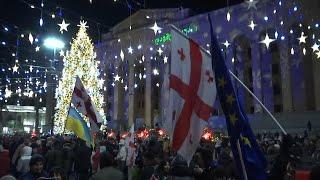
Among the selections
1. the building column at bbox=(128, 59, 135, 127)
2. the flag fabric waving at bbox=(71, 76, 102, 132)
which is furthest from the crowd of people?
the building column at bbox=(128, 59, 135, 127)

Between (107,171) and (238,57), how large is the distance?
134ft

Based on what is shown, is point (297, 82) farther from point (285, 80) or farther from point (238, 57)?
point (238, 57)

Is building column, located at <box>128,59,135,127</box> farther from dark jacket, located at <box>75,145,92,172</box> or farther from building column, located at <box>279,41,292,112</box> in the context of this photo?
dark jacket, located at <box>75,145,92,172</box>

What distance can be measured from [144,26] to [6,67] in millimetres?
18541

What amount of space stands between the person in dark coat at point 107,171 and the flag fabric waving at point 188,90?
0.95 m

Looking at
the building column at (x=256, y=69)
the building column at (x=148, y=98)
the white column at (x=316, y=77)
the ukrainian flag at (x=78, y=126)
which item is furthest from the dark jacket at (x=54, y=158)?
the building column at (x=148, y=98)

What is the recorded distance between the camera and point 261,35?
42.0 meters

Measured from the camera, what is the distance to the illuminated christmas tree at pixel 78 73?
3086 cm

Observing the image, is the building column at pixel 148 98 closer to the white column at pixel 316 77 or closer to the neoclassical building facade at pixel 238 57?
the neoclassical building facade at pixel 238 57

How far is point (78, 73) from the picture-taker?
30984mm

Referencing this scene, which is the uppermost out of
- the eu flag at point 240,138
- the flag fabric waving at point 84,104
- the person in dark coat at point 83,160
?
the flag fabric waving at point 84,104

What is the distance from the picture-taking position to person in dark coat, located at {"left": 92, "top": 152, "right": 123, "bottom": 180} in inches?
223

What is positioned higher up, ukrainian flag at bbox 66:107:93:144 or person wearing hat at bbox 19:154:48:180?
ukrainian flag at bbox 66:107:93:144

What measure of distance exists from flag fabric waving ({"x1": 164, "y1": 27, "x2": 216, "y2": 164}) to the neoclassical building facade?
Answer: 1931 centimetres
